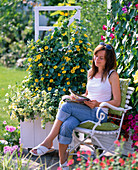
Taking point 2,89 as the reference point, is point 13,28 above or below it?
above

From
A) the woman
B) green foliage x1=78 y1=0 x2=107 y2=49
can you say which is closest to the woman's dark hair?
the woman

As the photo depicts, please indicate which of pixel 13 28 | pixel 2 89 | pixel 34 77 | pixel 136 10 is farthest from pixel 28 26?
pixel 136 10

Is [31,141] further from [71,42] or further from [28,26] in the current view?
[28,26]

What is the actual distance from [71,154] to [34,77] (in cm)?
107

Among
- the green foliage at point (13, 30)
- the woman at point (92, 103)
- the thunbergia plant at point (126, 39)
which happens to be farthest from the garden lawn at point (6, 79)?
the thunbergia plant at point (126, 39)

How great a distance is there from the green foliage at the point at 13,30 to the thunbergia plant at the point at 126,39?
5.77m

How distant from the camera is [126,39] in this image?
3.43 metres

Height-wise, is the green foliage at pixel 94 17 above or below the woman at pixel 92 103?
above

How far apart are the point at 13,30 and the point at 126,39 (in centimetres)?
676

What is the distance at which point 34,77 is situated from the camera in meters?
3.84

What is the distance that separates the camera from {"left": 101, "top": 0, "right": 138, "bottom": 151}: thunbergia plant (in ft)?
10.7

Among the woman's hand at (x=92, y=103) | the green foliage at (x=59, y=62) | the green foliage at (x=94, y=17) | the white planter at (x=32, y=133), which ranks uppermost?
the green foliage at (x=94, y=17)

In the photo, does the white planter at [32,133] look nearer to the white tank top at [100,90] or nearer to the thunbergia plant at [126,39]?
the white tank top at [100,90]

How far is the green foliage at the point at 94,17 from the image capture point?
6489 millimetres
